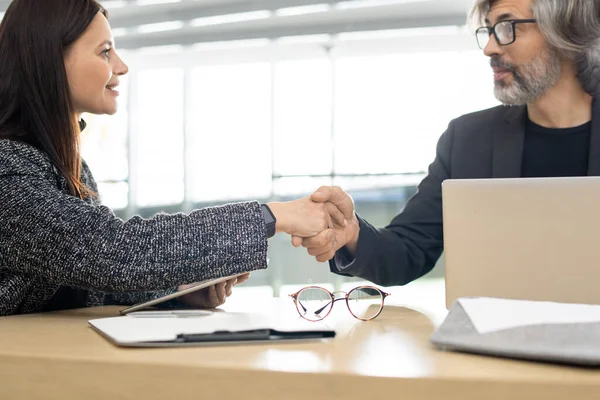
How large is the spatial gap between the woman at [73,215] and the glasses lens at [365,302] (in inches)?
7.1

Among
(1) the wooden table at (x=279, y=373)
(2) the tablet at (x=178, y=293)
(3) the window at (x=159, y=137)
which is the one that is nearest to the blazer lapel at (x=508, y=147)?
(2) the tablet at (x=178, y=293)

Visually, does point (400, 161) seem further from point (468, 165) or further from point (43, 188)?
point (43, 188)

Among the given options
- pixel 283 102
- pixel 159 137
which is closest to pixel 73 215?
pixel 283 102

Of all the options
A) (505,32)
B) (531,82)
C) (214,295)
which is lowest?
(214,295)

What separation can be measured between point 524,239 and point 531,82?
3.25 feet

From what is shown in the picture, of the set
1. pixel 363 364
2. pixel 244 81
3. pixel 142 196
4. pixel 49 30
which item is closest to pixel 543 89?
pixel 49 30

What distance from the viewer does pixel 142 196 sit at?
7.14 m

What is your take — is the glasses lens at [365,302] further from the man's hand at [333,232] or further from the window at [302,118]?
the window at [302,118]

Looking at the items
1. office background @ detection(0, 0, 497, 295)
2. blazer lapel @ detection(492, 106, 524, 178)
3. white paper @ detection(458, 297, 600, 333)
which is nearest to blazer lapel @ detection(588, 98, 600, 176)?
blazer lapel @ detection(492, 106, 524, 178)

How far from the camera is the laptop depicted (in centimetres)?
99

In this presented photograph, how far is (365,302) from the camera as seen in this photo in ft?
3.96

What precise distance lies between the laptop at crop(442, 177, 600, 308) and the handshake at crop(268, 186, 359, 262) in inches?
11.7

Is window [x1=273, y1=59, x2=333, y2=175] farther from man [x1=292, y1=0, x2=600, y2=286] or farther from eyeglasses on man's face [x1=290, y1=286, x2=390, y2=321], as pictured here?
eyeglasses on man's face [x1=290, y1=286, x2=390, y2=321]

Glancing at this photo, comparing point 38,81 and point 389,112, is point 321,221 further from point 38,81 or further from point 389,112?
point 389,112
